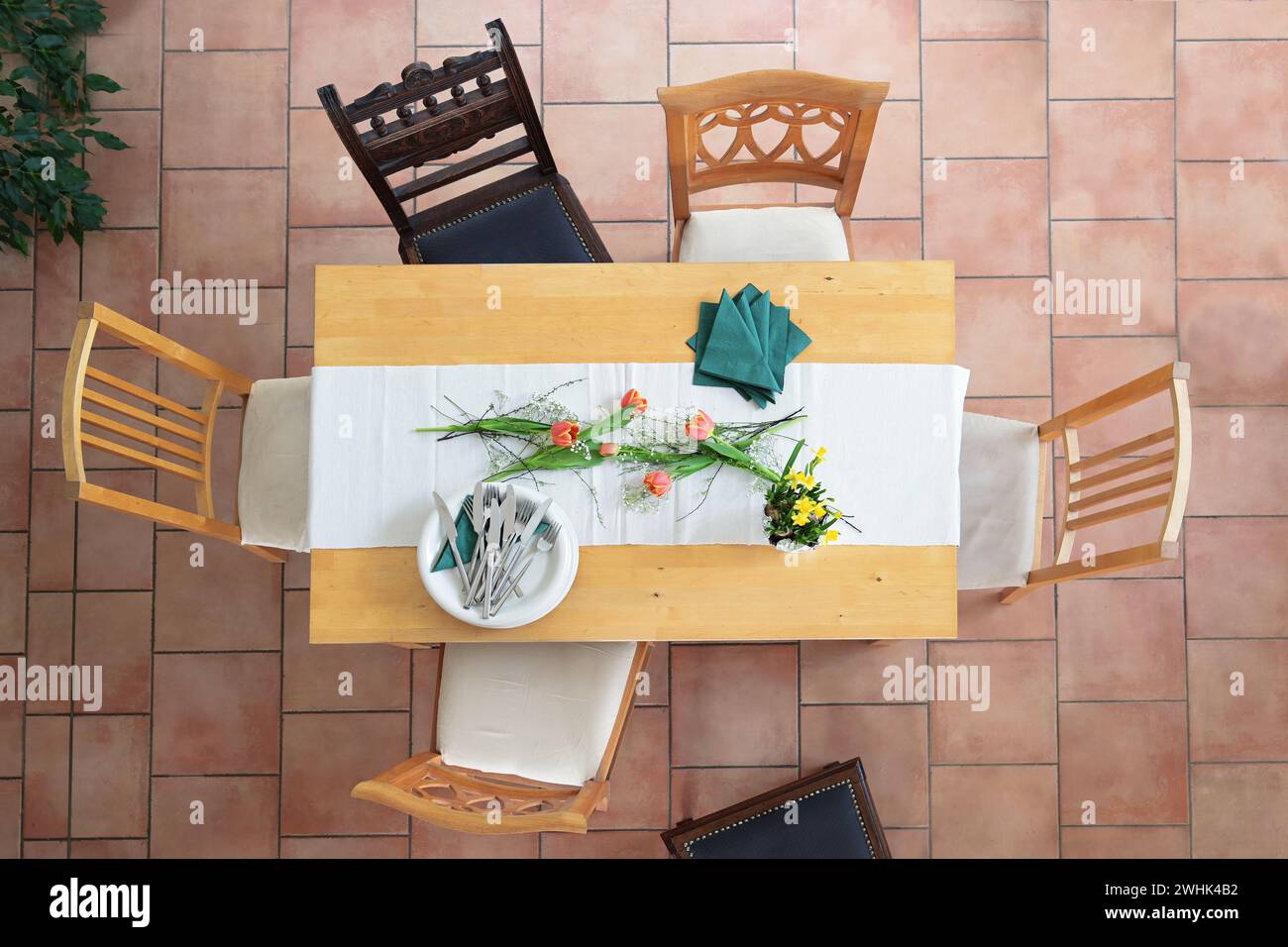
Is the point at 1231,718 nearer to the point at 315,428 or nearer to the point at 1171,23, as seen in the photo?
the point at 1171,23

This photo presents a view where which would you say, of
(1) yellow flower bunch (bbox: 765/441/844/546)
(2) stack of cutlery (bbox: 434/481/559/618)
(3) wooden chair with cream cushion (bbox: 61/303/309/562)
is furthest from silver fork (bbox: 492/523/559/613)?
(3) wooden chair with cream cushion (bbox: 61/303/309/562)

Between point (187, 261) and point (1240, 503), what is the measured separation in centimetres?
376

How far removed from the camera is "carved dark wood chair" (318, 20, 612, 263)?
7.09 ft

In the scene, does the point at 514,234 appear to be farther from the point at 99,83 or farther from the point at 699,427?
the point at 99,83

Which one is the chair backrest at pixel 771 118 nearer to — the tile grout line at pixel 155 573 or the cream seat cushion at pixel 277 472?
the cream seat cushion at pixel 277 472

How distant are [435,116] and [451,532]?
1086mm

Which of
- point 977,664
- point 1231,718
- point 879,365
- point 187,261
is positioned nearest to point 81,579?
point 187,261

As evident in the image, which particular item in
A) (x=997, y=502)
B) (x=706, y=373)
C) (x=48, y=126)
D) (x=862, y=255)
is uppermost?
(x=48, y=126)

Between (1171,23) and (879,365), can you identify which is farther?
(1171,23)

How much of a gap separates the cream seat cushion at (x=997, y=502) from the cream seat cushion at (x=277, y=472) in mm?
1814

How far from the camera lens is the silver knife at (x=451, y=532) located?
1978 mm

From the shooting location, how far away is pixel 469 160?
247cm

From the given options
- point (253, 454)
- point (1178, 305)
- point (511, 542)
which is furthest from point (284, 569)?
point (1178, 305)

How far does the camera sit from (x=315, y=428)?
2092mm
